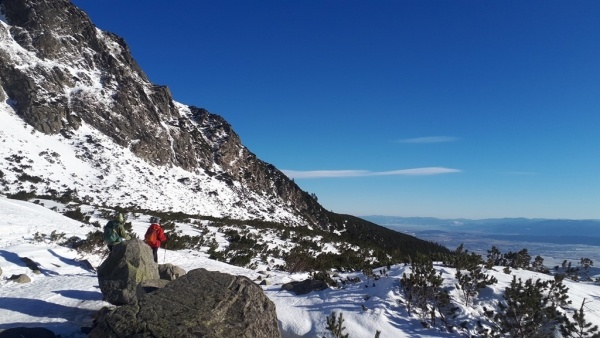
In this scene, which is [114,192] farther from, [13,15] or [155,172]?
[13,15]

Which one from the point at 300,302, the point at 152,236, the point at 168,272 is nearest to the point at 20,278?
the point at 152,236

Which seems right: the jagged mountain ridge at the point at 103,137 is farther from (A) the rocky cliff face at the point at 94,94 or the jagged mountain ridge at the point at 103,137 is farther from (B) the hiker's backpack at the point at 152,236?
(B) the hiker's backpack at the point at 152,236

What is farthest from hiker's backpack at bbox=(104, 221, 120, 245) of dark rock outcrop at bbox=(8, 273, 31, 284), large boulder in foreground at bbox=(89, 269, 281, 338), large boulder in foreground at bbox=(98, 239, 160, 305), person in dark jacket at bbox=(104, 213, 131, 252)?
large boulder in foreground at bbox=(89, 269, 281, 338)

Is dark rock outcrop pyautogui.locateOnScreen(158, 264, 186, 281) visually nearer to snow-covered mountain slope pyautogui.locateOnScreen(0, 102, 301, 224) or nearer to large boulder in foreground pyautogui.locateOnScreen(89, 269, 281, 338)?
large boulder in foreground pyautogui.locateOnScreen(89, 269, 281, 338)

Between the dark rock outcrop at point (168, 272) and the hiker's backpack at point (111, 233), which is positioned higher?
the hiker's backpack at point (111, 233)

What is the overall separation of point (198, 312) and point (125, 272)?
3.41 metres

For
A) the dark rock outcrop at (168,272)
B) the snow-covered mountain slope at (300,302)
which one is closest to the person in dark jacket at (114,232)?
the snow-covered mountain slope at (300,302)

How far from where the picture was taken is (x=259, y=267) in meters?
15.3

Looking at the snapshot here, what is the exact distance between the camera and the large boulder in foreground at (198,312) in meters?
5.23

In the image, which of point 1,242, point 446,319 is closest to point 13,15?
point 1,242

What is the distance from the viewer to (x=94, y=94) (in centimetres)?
5084

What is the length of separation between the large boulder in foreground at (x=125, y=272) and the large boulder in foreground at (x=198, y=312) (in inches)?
82.2

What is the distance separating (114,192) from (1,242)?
26.2m

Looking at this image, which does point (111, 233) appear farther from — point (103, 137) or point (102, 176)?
point (103, 137)
